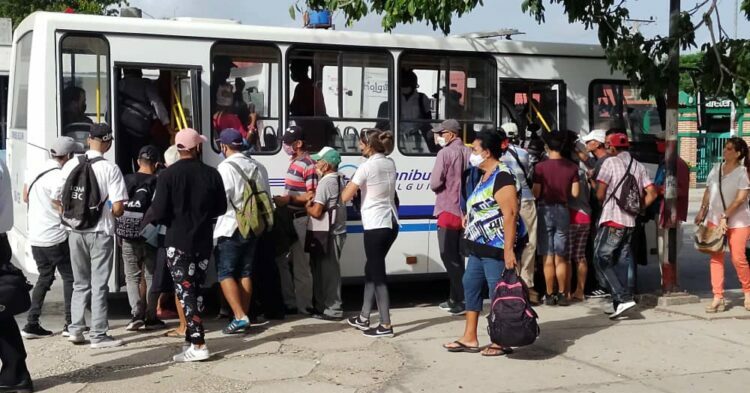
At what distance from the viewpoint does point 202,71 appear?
31.3ft

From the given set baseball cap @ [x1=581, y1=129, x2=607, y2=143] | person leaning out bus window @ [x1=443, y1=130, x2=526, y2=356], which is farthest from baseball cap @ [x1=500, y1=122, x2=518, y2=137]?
person leaning out bus window @ [x1=443, y1=130, x2=526, y2=356]

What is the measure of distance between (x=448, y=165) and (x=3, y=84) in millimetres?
9310

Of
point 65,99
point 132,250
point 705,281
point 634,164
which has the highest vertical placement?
point 65,99

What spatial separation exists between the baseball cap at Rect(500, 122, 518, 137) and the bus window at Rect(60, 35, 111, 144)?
4.24m

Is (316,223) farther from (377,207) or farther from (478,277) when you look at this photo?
(478,277)

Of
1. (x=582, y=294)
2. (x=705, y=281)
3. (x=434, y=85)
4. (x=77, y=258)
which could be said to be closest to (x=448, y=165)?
(x=434, y=85)

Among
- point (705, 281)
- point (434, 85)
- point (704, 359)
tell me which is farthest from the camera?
point (705, 281)

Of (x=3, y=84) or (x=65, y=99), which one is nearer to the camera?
(x=65, y=99)

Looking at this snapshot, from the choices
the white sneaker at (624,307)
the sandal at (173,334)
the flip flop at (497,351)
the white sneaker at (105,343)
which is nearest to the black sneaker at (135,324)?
the sandal at (173,334)

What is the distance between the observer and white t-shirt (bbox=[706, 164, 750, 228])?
976cm

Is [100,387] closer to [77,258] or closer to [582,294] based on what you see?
[77,258]

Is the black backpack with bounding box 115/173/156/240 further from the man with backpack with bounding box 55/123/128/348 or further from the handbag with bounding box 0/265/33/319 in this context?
the handbag with bounding box 0/265/33/319

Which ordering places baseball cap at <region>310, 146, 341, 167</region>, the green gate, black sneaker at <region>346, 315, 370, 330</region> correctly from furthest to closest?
the green gate → baseball cap at <region>310, 146, 341, 167</region> → black sneaker at <region>346, 315, 370, 330</region>

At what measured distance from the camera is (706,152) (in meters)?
32.6
